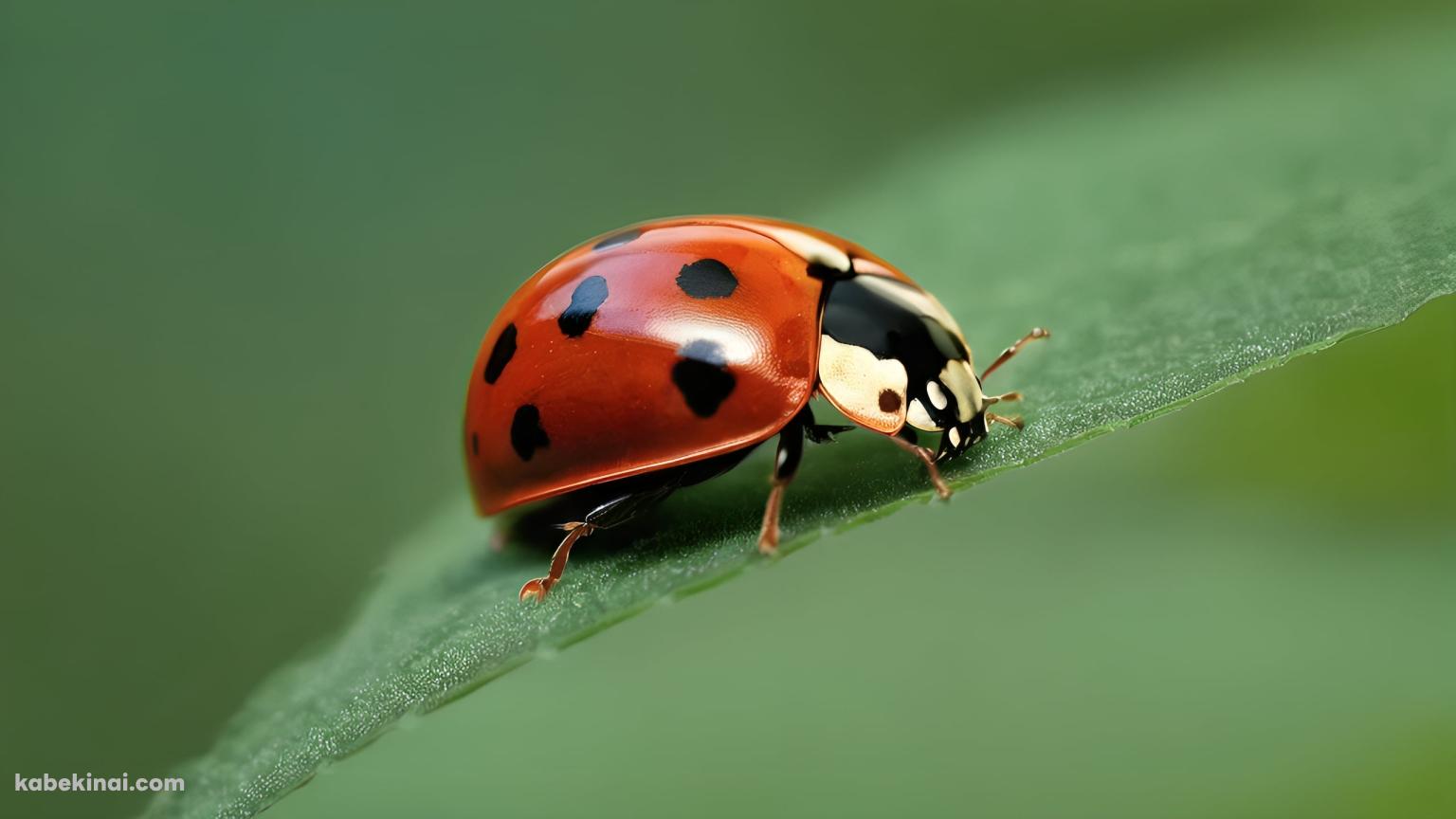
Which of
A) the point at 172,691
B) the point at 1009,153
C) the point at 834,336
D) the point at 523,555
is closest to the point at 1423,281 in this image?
the point at 834,336

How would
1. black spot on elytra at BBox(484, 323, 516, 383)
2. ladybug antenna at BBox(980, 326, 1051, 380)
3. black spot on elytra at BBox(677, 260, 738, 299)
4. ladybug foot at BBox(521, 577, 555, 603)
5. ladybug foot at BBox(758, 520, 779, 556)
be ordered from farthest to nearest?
ladybug antenna at BBox(980, 326, 1051, 380), black spot on elytra at BBox(484, 323, 516, 383), black spot on elytra at BBox(677, 260, 738, 299), ladybug foot at BBox(521, 577, 555, 603), ladybug foot at BBox(758, 520, 779, 556)

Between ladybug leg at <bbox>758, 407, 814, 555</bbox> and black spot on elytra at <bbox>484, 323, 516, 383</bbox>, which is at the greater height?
black spot on elytra at <bbox>484, 323, 516, 383</bbox>

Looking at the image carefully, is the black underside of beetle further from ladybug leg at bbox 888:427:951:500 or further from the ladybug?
ladybug leg at bbox 888:427:951:500

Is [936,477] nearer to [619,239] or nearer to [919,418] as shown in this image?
[919,418]

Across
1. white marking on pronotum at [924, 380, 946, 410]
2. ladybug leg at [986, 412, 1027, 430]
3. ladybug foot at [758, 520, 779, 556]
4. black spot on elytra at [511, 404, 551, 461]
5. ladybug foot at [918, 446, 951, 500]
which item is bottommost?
ladybug foot at [758, 520, 779, 556]

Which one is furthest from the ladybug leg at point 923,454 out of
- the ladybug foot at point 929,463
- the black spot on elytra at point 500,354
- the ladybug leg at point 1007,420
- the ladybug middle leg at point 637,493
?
the black spot on elytra at point 500,354

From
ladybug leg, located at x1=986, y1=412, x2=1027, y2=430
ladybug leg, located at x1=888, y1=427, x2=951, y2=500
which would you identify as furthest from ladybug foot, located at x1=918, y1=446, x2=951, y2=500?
ladybug leg, located at x1=986, y1=412, x2=1027, y2=430

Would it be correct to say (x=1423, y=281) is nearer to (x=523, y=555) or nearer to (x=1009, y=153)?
(x=523, y=555)
